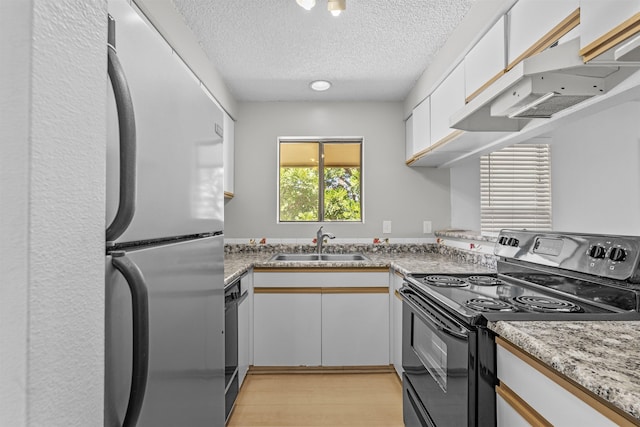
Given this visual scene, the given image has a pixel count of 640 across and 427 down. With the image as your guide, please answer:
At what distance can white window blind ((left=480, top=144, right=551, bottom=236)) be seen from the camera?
2023mm

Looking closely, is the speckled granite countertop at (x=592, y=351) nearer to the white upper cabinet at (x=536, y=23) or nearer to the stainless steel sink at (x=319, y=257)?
the white upper cabinet at (x=536, y=23)

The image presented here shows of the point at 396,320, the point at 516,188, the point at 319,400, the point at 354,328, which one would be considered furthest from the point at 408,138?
the point at 319,400

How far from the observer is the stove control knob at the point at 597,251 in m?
1.24

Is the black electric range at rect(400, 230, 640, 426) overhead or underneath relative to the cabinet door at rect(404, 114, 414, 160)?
underneath

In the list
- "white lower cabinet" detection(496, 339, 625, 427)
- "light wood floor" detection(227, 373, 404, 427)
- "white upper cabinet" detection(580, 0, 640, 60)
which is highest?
"white upper cabinet" detection(580, 0, 640, 60)

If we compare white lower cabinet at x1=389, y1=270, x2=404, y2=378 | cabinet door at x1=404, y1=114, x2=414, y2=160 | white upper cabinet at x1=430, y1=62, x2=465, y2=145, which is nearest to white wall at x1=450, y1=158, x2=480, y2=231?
cabinet door at x1=404, y1=114, x2=414, y2=160

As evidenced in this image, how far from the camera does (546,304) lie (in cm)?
123

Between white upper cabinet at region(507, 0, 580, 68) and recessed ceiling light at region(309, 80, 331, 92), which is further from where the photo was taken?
recessed ceiling light at region(309, 80, 331, 92)

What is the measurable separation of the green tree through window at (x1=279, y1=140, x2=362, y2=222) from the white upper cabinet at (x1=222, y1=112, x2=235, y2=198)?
492 millimetres

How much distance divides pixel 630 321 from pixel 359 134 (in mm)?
2605

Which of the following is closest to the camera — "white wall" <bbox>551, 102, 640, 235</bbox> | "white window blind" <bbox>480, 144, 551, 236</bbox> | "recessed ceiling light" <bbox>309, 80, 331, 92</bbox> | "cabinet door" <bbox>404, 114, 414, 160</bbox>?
"white wall" <bbox>551, 102, 640, 235</bbox>

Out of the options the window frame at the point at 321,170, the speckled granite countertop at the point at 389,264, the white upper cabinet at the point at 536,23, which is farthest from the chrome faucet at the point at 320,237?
the white upper cabinet at the point at 536,23

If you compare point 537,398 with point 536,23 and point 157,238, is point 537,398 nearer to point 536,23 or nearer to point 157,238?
point 157,238

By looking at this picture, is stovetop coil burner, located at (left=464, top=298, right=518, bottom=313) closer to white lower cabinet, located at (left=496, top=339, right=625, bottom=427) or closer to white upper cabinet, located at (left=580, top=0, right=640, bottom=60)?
white lower cabinet, located at (left=496, top=339, right=625, bottom=427)
